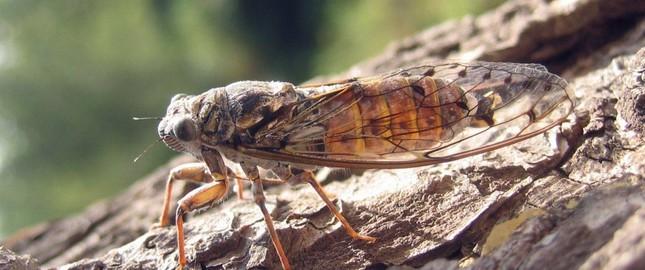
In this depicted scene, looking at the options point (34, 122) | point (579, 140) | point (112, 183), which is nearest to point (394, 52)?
point (579, 140)

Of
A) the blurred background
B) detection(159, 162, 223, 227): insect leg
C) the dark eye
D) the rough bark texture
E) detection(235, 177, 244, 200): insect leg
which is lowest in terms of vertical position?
the rough bark texture

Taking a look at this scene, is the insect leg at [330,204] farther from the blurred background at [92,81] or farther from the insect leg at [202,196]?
the blurred background at [92,81]

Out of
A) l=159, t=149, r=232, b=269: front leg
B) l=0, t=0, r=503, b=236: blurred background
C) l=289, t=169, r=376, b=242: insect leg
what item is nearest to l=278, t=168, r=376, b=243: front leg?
l=289, t=169, r=376, b=242: insect leg

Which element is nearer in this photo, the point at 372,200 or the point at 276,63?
the point at 372,200

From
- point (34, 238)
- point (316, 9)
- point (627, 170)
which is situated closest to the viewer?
point (627, 170)

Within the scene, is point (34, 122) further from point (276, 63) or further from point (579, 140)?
point (579, 140)

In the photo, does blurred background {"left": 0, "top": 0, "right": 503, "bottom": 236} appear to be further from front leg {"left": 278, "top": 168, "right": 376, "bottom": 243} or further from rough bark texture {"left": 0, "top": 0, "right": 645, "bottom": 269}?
front leg {"left": 278, "top": 168, "right": 376, "bottom": 243}

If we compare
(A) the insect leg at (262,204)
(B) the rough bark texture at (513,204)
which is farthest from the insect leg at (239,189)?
(A) the insect leg at (262,204)
